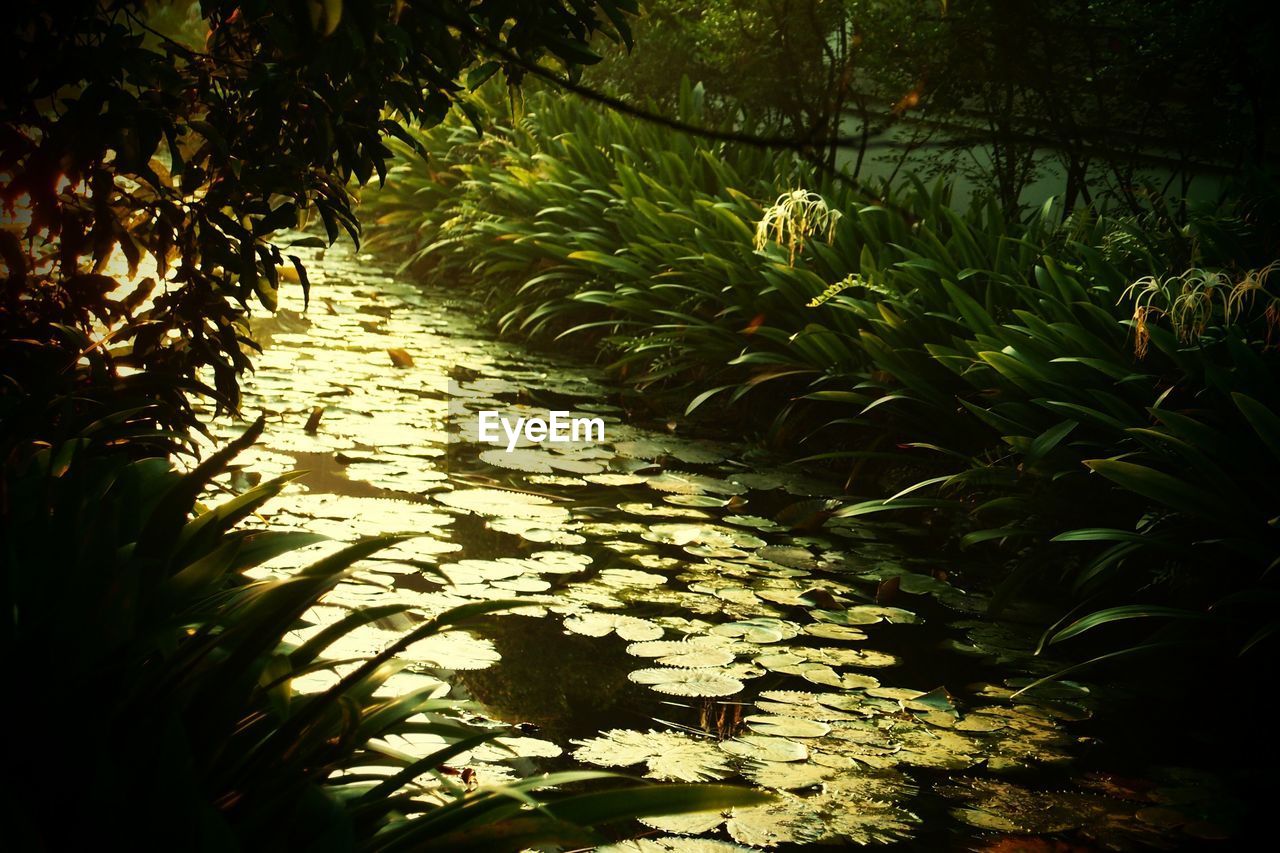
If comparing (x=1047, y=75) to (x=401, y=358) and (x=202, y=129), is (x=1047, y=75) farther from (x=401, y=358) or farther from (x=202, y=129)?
(x=202, y=129)

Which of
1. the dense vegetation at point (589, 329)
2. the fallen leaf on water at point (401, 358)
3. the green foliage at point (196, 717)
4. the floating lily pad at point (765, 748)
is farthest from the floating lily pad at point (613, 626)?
the fallen leaf on water at point (401, 358)

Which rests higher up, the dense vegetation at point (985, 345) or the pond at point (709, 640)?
the dense vegetation at point (985, 345)

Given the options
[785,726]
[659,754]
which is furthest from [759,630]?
[659,754]

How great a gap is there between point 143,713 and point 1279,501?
2677mm

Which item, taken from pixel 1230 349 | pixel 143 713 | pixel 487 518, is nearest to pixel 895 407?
pixel 1230 349

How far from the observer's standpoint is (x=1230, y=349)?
123 inches

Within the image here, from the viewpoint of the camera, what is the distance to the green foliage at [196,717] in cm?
131

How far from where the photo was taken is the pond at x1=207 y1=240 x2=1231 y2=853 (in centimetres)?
226

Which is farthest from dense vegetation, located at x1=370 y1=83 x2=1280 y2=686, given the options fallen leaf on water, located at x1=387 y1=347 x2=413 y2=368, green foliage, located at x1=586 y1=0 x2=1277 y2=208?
fallen leaf on water, located at x1=387 y1=347 x2=413 y2=368

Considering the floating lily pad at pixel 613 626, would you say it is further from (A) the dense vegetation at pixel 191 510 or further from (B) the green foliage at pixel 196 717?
(B) the green foliage at pixel 196 717

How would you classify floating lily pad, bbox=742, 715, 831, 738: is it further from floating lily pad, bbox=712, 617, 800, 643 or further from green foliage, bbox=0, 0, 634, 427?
green foliage, bbox=0, 0, 634, 427

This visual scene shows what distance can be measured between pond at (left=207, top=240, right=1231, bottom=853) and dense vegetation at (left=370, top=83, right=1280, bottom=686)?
10.4 inches

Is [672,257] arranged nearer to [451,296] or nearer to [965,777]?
[451,296]

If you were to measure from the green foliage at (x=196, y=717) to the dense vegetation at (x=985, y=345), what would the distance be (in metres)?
1.08
